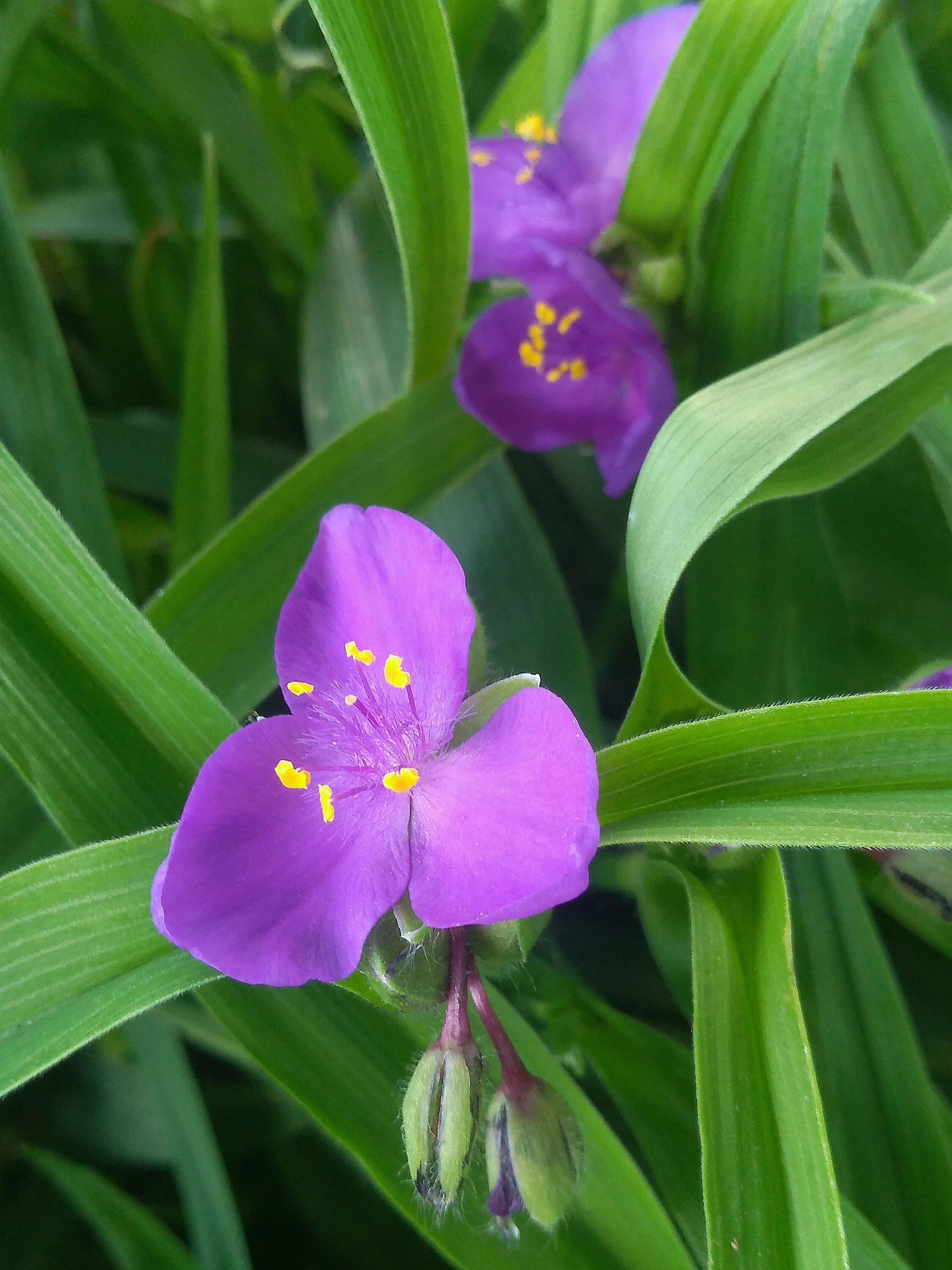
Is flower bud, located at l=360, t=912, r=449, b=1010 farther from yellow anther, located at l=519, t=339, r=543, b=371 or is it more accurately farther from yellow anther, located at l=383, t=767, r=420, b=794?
yellow anther, located at l=519, t=339, r=543, b=371

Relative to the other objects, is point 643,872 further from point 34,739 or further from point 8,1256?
point 8,1256

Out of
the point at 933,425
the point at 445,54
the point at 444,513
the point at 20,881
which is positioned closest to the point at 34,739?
the point at 20,881

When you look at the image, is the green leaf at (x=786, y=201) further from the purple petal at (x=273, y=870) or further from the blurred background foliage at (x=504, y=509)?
the purple petal at (x=273, y=870)

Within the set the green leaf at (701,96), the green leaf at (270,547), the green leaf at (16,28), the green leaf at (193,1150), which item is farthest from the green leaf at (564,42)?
the green leaf at (193,1150)

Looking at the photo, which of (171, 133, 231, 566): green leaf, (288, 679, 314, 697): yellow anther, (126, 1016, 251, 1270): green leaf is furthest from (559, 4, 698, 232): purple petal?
(126, 1016, 251, 1270): green leaf

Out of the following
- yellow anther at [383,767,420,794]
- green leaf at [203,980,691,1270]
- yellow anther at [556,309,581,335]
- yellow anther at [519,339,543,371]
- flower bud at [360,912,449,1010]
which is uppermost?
yellow anther at [556,309,581,335]
